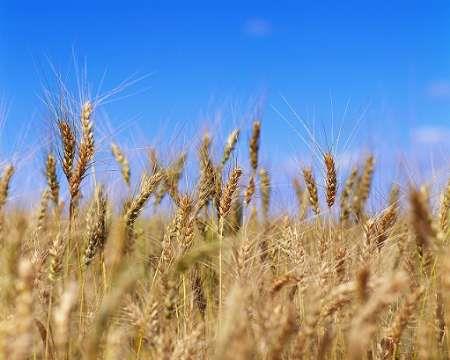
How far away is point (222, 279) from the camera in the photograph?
329cm

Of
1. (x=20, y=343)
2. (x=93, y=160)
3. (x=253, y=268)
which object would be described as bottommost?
(x=20, y=343)

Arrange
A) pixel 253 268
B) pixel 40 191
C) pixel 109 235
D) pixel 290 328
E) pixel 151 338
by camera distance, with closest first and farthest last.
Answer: pixel 290 328 < pixel 151 338 < pixel 253 268 < pixel 109 235 < pixel 40 191

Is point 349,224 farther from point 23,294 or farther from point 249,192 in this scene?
point 23,294

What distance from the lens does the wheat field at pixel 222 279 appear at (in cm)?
173

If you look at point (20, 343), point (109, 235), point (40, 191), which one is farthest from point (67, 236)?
point (20, 343)

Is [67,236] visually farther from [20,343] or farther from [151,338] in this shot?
[20,343]

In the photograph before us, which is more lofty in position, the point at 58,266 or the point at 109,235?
the point at 109,235

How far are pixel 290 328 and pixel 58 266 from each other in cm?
152

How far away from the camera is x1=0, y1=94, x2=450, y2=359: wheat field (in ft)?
5.69

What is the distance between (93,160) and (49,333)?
0.96m

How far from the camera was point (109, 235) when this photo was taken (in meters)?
4.08

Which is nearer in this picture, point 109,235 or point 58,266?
point 58,266

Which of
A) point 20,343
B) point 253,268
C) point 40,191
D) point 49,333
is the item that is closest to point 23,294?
point 20,343

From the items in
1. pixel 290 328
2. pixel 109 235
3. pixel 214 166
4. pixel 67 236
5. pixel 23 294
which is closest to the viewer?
pixel 23 294
